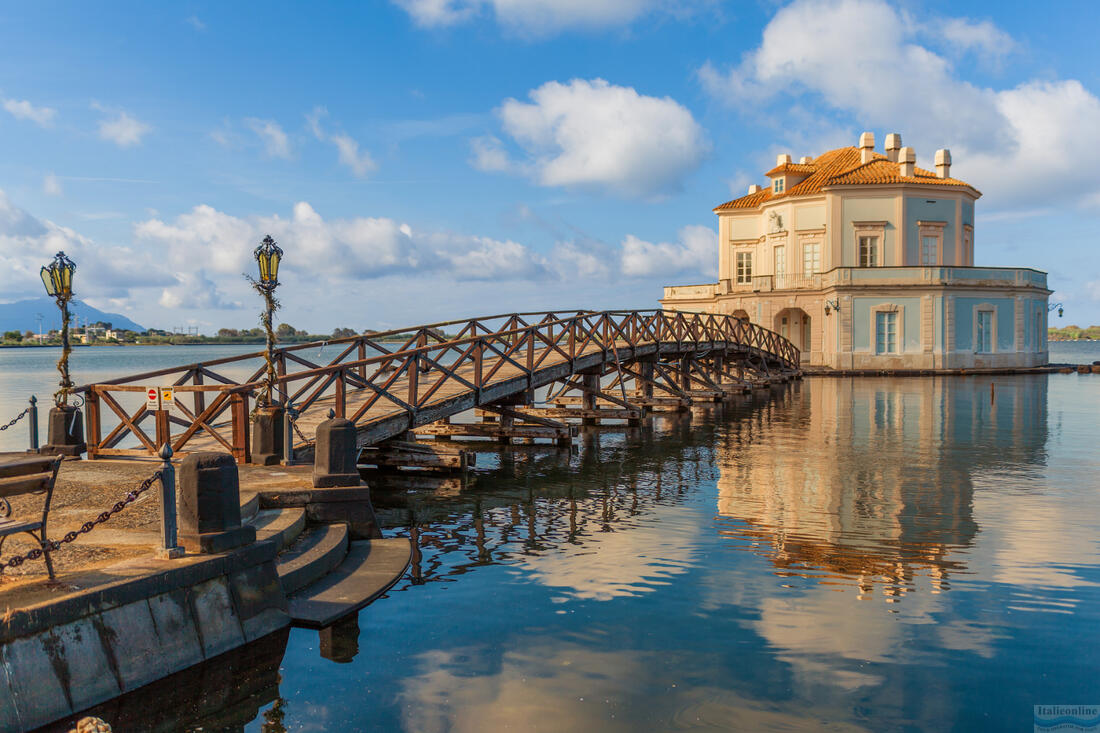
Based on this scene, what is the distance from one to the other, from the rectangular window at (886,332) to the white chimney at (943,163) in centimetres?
1185

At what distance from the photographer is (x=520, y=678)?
523 cm

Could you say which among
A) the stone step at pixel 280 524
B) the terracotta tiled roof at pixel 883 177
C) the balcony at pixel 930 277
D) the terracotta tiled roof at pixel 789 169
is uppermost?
the terracotta tiled roof at pixel 789 169

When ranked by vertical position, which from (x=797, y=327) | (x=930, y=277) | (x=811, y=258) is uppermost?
(x=811, y=258)

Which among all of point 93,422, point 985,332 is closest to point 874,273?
point 985,332

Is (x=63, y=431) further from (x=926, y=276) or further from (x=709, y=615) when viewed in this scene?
(x=926, y=276)

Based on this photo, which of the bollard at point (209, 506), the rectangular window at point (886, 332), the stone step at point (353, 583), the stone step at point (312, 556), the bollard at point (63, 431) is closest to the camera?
the bollard at point (209, 506)

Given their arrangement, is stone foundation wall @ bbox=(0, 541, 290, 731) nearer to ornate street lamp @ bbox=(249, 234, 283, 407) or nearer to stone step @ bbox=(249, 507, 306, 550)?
stone step @ bbox=(249, 507, 306, 550)

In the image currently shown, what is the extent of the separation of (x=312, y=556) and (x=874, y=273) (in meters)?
36.5

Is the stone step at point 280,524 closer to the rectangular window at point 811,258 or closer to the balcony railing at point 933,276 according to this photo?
the balcony railing at point 933,276

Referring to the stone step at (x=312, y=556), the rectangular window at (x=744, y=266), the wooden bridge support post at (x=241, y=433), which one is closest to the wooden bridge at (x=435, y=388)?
the wooden bridge support post at (x=241, y=433)

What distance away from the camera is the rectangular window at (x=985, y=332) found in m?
38.4

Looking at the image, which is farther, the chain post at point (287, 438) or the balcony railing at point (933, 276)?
the balcony railing at point (933, 276)

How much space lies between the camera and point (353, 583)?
694 centimetres

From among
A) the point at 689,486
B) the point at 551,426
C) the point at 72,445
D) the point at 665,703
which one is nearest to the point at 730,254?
the point at 551,426
